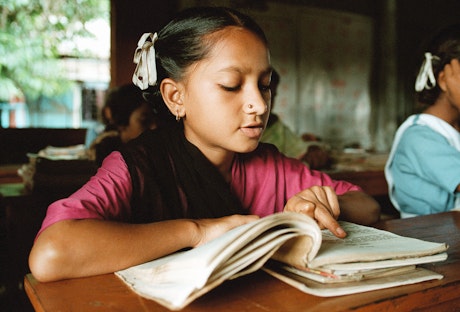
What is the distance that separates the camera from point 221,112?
116cm

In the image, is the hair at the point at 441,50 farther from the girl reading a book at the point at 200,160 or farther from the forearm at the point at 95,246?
the forearm at the point at 95,246

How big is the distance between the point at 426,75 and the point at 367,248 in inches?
60.4

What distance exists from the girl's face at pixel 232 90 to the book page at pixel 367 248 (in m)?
0.36

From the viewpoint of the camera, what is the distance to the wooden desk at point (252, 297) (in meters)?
0.65

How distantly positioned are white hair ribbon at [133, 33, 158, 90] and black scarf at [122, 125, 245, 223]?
0.50ft

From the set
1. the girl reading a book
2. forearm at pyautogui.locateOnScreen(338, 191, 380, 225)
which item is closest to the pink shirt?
the girl reading a book

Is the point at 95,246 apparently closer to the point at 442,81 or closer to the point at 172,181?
the point at 172,181

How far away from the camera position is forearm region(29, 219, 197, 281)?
0.78 m

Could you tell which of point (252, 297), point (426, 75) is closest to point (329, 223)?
point (252, 297)

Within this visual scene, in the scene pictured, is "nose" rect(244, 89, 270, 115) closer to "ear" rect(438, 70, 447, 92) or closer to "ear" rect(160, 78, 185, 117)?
"ear" rect(160, 78, 185, 117)

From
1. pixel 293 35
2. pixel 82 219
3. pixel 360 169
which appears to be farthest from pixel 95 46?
pixel 82 219

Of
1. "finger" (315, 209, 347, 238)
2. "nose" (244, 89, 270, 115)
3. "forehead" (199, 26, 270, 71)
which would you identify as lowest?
"finger" (315, 209, 347, 238)

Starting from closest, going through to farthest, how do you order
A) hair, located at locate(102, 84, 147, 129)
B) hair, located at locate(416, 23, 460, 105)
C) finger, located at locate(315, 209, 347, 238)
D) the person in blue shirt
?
finger, located at locate(315, 209, 347, 238) → the person in blue shirt → hair, located at locate(416, 23, 460, 105) → hair, located at locate(102, 84, 147, 129)

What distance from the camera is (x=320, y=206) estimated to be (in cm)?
95
